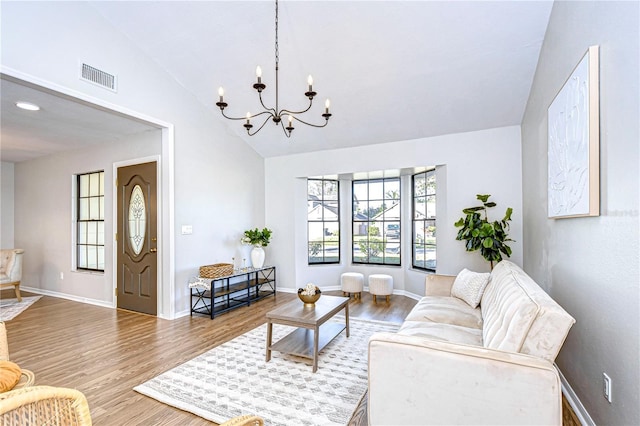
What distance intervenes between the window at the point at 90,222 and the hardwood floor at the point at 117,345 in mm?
698

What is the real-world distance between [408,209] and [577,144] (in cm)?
347

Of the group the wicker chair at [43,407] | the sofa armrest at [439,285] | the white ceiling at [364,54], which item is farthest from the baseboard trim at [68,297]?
the sofa armrest at [439,285]

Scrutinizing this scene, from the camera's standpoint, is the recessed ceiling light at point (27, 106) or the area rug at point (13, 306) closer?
the recessed ceiling light at point (27, 106)

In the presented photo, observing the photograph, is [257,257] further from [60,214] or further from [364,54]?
[60,214]

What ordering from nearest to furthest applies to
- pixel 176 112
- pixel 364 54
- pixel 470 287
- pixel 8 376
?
pixel 8 376 → pixel 470 287 → pixel 364 54 → pixel 176 112

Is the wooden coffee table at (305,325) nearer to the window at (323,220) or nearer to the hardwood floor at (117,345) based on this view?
the hardwood floor at (117,345)

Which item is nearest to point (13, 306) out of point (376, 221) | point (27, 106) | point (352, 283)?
point (27, 106)

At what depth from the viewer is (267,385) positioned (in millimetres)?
2324

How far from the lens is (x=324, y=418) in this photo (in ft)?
6.38

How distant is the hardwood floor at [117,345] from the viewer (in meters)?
2.11

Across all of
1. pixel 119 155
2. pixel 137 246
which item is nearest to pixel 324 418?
pixel 137 246

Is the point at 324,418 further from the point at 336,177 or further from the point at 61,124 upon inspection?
the point at 61,124

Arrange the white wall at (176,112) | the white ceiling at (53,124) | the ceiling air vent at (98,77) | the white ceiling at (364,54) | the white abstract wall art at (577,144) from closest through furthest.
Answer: the white abstract wall art at (577,144) → the white wall at (176,112) → the white ceiling at (364,54) → the ceiling air vent at (98,77) → the white ceiling at (53,124)

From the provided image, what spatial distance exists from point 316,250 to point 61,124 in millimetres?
4318
